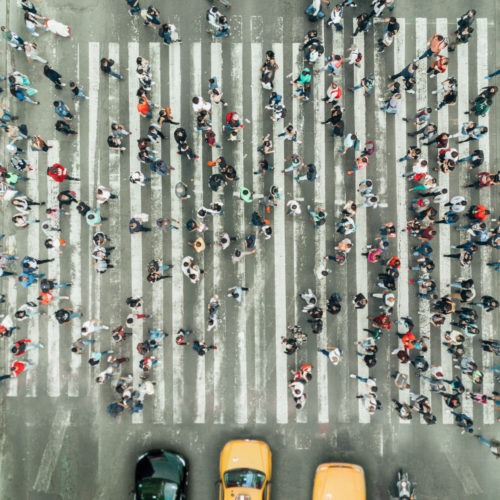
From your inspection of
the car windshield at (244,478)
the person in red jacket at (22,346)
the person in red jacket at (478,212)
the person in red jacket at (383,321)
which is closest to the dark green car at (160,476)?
the car windshield at (244,478)

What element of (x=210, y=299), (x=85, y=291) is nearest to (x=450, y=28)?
(x=210, y=299)

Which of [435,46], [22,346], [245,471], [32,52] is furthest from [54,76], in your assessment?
[245,471]

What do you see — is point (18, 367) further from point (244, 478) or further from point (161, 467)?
point (244, 478)

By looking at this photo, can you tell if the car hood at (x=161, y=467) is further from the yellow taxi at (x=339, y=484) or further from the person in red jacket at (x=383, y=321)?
the person in red jacket at (x=383, y=321)

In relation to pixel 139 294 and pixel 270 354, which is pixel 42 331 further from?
pixel 270 354

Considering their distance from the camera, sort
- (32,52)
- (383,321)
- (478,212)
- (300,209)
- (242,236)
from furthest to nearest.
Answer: (242,236) < (300,209) < (32,52) < (383,321) < (478,212)

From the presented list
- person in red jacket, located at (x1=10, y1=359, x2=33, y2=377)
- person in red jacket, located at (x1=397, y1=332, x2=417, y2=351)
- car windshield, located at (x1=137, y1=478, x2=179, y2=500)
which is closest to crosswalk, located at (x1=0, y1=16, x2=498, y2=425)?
person in red jacket, located at (x1=10, y1=359, x2=33, y2=377)
